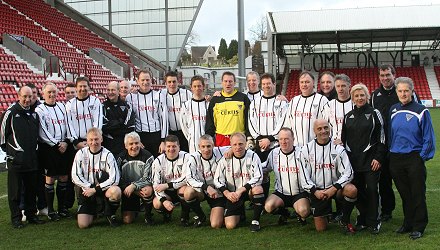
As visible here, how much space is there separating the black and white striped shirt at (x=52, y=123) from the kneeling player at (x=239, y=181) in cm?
200

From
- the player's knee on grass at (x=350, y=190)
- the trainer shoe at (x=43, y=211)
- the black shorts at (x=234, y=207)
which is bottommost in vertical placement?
the trainer shoe at (x=43, y=211)

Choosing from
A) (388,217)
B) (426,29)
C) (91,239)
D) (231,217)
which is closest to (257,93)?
(231,217)

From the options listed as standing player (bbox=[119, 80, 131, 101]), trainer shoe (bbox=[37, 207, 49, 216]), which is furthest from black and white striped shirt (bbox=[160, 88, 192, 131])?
trainer shoe (bbox=[37, 207, 49, 216])

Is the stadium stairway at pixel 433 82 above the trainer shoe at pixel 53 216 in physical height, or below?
above

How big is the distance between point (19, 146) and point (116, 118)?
125cm

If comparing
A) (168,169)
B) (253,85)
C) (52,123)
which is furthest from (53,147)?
(253,85)

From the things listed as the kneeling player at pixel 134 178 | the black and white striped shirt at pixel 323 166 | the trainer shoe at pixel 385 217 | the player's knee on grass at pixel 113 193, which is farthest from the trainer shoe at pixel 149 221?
the trainer shoe at pixel 385 217

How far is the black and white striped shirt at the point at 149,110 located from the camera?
6.68 metres

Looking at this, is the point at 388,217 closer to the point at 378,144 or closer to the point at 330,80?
the point at 378,144

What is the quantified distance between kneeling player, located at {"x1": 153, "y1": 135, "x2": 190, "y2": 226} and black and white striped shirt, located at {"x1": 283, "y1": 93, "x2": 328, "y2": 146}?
125cm

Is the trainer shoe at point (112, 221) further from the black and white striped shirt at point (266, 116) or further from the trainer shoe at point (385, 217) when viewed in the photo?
the trainer shoe at point (385, 217)

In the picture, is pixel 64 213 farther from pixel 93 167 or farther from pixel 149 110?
pixel 149 110

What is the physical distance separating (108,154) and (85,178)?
1.25ft

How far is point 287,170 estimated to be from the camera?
545 cm
